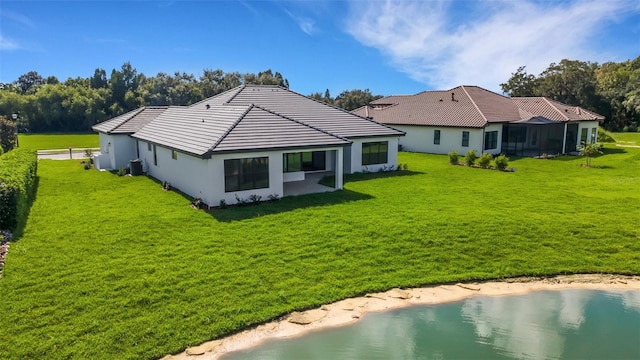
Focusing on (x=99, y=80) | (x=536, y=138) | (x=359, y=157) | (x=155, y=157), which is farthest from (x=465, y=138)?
(x=99, y=80)

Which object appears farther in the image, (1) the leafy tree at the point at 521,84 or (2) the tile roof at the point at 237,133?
(1) the leafy tree at the point at 521,84

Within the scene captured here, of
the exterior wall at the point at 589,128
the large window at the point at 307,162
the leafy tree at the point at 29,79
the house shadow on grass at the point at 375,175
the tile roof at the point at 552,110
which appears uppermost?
the leafy tree at the point at 29,79

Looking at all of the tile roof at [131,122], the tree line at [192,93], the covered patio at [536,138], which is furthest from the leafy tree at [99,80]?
the covered patio at [536,138]

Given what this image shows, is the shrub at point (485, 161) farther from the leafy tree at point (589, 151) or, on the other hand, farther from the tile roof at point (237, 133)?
the tile roof at point (237, 133)

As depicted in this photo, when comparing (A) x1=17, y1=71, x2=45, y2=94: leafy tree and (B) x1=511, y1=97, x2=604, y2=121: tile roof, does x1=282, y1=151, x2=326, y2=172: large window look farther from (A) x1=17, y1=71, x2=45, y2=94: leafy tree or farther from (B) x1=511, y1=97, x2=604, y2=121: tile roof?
(A) x1=17, y1=71, x2=45, y2=94: leafy tree

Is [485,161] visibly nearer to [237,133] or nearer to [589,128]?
[237,133]

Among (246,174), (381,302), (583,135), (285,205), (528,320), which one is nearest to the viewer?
(528,320)

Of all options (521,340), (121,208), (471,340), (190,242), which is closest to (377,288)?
(471,340)

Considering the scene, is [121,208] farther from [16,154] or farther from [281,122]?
[16,154]
